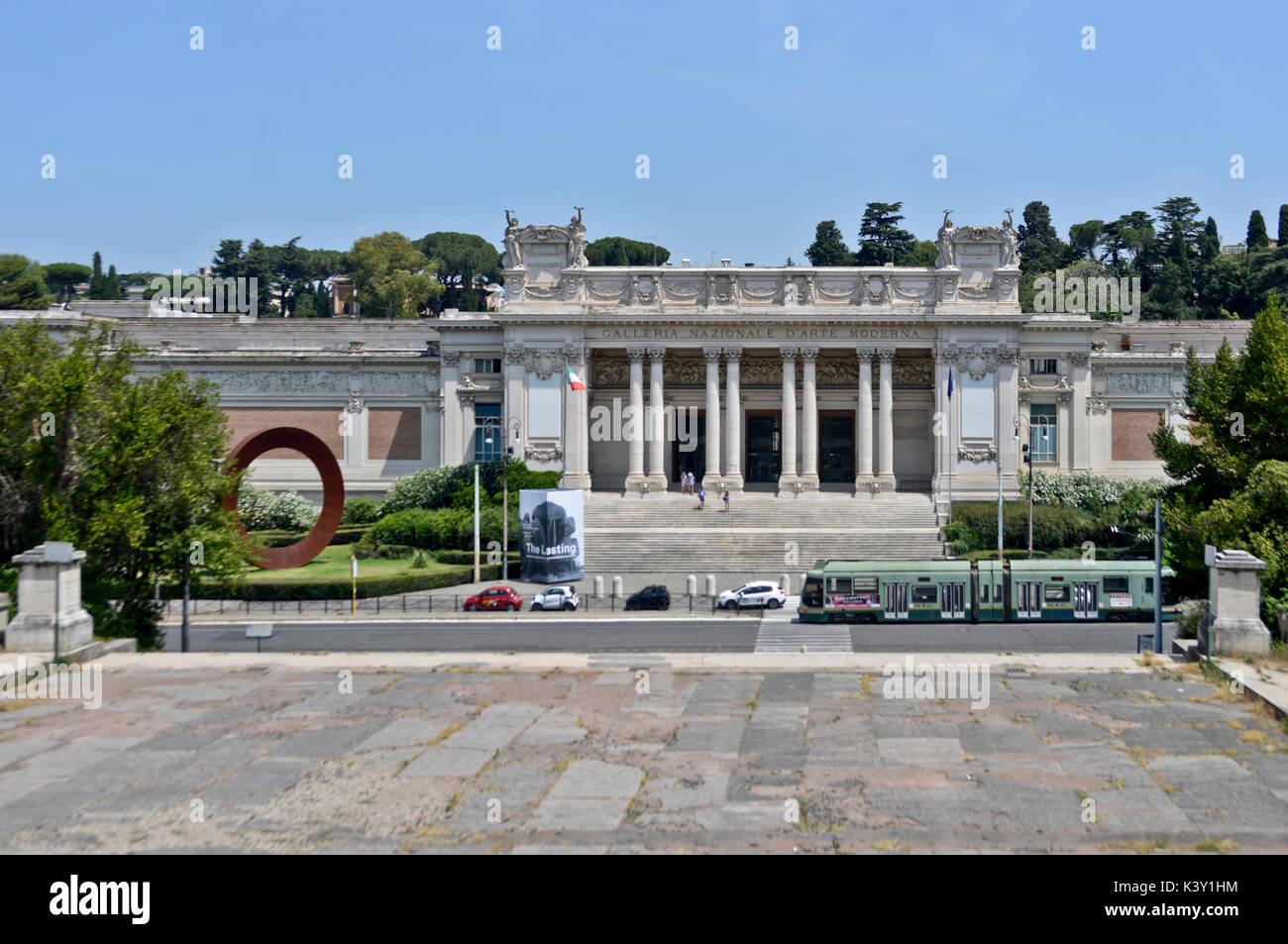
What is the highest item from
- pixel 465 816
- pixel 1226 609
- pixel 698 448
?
pixel 698 448

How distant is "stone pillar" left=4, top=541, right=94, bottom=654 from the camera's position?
23.6m

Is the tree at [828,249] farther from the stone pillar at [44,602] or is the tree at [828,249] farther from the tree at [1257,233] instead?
the stone pillar at [44,602]

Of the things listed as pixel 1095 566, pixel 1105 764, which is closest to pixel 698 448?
pixel 1095 566

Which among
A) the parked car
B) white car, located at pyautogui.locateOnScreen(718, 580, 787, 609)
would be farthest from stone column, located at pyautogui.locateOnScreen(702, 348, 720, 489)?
the parked car

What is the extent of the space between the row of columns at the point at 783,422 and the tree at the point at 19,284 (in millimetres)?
69868

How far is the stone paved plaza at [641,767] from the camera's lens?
1378 cm

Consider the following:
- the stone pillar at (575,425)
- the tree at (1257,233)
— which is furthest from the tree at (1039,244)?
the stone pillar at (575,425)

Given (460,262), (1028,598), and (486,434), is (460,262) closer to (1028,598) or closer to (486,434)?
(486,434)

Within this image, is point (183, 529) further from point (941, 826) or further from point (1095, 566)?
point (1095, 566)

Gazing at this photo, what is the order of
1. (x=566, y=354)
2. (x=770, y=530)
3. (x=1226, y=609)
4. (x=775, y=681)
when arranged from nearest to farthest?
1. (x=775, y=681)
2. (x=1226, y=609)
3. (x=770, y=530)
4. (x=566, y=354)

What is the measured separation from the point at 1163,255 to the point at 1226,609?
11862 cm

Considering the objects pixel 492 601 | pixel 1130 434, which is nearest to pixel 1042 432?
pixel 1130 434

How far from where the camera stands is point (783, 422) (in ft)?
245

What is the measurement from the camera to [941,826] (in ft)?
45.7
